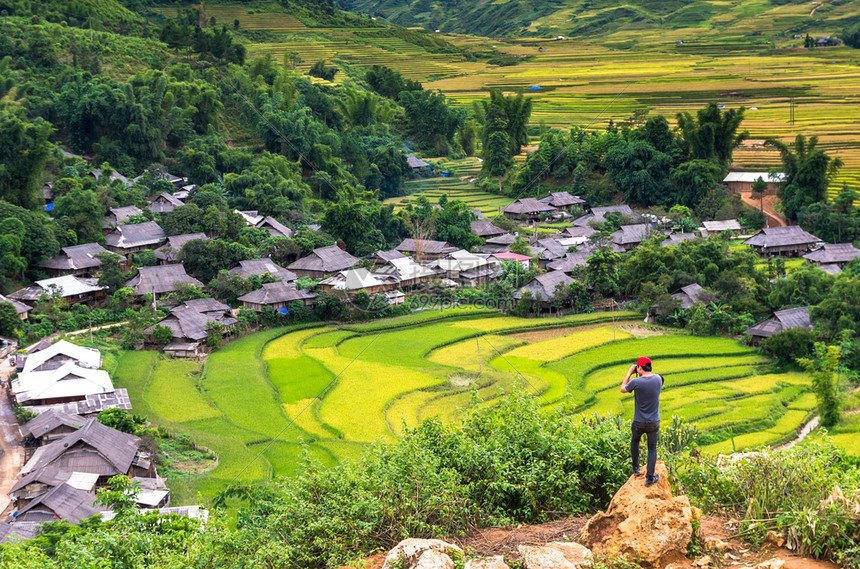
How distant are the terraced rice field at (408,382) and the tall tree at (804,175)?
48.6 ft

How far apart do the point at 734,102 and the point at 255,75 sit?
3103 centimetres

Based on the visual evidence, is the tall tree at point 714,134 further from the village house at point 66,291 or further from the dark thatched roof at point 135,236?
the village house at point 66,291

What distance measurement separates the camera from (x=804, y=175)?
3841 centimetres

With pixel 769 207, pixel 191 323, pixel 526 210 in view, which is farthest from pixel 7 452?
pixel 769 207

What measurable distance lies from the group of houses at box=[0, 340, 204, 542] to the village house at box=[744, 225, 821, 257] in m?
27.9

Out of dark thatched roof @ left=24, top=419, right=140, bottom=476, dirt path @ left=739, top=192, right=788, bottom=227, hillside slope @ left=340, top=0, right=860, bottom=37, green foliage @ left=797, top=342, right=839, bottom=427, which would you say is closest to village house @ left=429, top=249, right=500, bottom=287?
green foliage @ left=797, top=342, right=839, bottom=427

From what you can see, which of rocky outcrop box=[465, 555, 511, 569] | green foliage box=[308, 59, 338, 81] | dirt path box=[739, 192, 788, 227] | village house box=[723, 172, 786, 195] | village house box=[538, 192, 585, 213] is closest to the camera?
rocky outcrop box=[465, 555, 511, 569]

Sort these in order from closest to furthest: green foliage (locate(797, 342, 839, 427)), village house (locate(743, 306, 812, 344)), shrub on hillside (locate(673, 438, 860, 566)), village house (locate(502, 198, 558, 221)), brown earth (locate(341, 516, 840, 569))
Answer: shrub on hillside (locate(673, 438, 860, 566)), brown earth (locate(341, 516, 840, 569)), green foliage (locate(797, 342, 839, 427)), village house (locate(743, 306, 812, 344)), village house (locate(502, 198, 558, 221))

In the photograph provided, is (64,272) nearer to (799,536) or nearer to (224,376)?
(224,376)

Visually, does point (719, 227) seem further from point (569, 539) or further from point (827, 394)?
point (569, 539)

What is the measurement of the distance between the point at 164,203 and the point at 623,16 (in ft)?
179

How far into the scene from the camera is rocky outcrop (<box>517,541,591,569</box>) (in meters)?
6.56

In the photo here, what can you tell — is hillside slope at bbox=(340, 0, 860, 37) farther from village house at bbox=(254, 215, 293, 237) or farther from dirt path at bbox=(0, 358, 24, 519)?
dirt path at bbox=(0, 358, 24, 519)

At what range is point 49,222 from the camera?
30.7m
